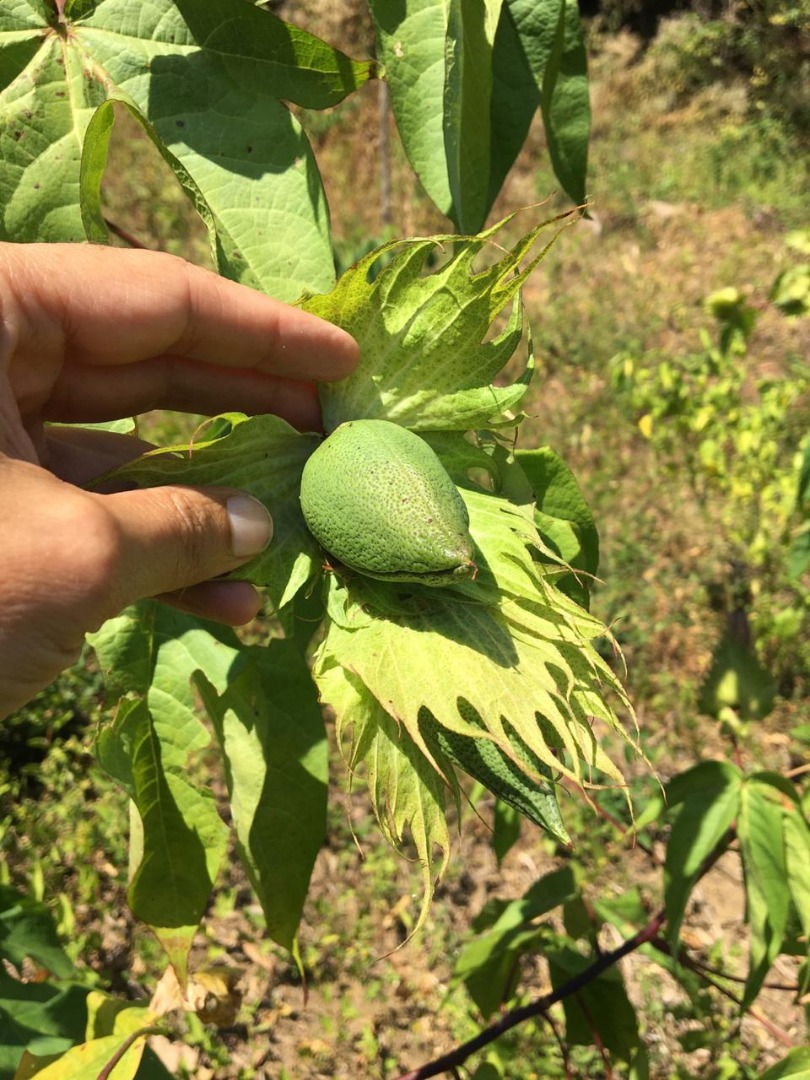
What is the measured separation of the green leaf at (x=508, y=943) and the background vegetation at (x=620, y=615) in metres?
0.11

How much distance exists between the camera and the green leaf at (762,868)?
1.58 meters

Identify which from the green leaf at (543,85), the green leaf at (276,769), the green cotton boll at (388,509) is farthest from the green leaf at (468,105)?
the green leaf at (276,769)

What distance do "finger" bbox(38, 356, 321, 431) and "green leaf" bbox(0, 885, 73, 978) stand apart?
1.23 m

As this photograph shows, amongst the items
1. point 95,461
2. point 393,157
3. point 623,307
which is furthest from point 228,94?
point 393,157

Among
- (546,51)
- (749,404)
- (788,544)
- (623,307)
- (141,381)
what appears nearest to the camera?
(546,51)

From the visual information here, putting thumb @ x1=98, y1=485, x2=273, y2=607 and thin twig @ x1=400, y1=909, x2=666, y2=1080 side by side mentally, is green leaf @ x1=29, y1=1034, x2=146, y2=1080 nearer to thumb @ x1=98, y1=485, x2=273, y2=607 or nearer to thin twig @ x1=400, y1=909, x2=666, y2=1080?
thin twig @ x1=400, y1=909, x2=666, y2=1080

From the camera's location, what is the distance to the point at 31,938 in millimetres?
1891

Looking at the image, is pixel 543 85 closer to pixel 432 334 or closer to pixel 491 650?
pixel 432 334

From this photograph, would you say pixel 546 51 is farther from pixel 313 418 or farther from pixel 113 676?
pixel 113 676

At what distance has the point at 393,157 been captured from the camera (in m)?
7.12

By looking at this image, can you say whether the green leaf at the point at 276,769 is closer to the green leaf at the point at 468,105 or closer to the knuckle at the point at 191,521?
the knuckle at the point at 191,521

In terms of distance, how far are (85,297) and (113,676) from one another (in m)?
0.60

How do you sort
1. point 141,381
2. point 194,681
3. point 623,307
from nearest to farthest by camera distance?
point 141,381 → point 194,681 → point 623,307

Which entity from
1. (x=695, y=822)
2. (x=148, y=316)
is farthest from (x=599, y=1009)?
(x=148, y=316)
